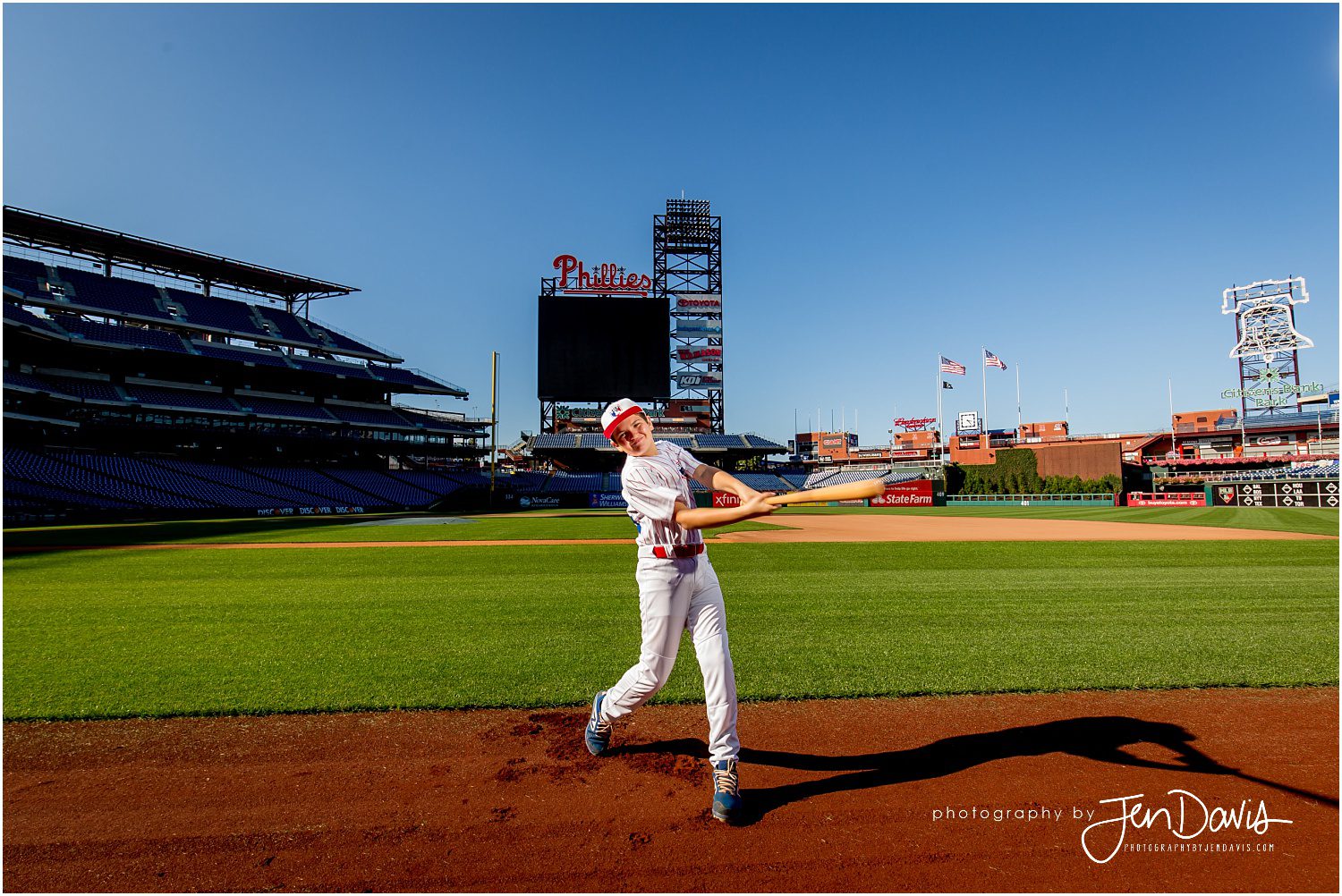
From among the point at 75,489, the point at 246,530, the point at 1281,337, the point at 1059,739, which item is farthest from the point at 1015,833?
the point at 1281,337

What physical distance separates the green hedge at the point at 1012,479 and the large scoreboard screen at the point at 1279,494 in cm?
908

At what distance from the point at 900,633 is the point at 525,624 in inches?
157

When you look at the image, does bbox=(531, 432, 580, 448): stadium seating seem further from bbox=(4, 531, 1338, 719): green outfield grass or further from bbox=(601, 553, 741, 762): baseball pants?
bbox=(601, 553, 741, 762): baseball pants

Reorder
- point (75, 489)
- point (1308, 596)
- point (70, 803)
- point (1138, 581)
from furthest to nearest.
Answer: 1. point (75, 489)
2. point (1138, 581)
3. point (1308, 596)
4. point (70, 803)

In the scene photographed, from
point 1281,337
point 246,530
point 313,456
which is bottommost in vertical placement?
point 246,530

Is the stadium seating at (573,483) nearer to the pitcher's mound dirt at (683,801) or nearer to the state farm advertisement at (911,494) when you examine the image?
the state farm advertisement at (911,494)

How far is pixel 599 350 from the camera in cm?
4984

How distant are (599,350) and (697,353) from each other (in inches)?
344

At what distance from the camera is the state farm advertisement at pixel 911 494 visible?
39531 millimetres

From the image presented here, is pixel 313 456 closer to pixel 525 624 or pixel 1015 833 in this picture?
pixel 525 624

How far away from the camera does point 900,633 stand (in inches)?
265

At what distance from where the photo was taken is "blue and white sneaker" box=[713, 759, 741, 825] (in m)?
3.13

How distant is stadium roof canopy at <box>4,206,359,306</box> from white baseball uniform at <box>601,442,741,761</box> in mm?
49915

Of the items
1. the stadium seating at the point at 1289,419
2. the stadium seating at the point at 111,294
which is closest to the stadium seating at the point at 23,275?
the stadium seating at the point at 111,294
